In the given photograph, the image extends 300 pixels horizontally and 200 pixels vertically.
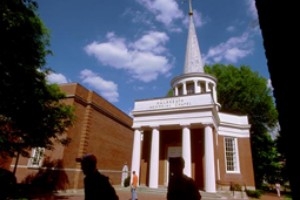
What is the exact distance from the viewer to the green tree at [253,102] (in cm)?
3284

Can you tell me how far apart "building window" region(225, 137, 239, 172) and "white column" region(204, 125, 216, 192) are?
20.0 feet

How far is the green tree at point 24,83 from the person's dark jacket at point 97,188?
8744 millimetres

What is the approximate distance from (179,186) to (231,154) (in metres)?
21.9

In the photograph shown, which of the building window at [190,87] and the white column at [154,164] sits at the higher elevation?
the building window at [190,87]

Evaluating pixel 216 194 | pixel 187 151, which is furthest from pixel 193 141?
pixel 216 194

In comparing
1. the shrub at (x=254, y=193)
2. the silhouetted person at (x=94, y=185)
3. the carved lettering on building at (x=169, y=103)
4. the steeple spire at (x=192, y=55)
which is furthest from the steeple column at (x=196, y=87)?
the silhouetted person at (x=94, y=185)

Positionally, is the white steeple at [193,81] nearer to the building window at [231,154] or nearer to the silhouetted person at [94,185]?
the building window at [231,154]

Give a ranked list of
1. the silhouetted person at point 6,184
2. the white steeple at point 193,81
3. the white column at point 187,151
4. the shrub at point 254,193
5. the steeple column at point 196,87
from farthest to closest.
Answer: the white steeple at point 193,81 → the steeple column at point 196,87 → the shrub at point 254,193 → the white column at point 187,151 → the silhouetted person at point 6,184

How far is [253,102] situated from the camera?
114 ft

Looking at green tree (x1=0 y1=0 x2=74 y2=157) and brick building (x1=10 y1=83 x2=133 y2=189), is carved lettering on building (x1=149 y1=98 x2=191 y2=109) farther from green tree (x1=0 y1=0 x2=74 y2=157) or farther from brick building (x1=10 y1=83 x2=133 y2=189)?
green tree (x1=0 y1=0 x2=74 y2=157)

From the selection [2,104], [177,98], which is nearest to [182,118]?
[177,98]

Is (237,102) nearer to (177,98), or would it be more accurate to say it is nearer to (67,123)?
(177,98)

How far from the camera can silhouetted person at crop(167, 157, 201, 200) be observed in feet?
10.5

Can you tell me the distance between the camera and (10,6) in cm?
975
